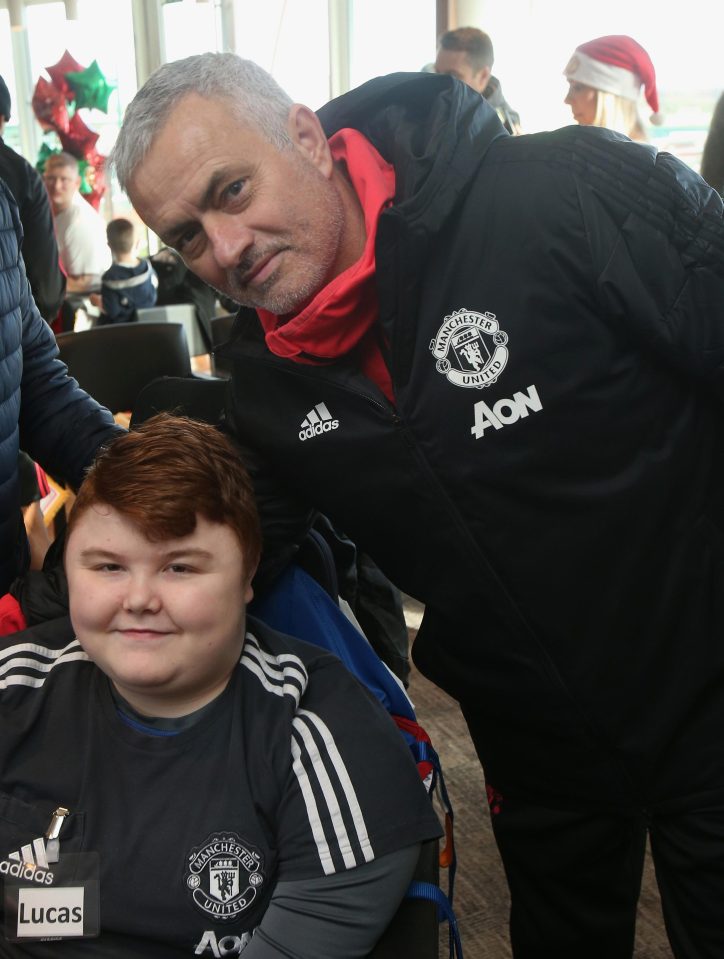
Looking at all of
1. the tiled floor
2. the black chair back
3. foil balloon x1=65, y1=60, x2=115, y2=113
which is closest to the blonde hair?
the tiled floor

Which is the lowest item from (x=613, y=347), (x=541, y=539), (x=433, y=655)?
(x=433, y=655)

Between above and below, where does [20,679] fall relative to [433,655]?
above

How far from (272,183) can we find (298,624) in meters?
0.60

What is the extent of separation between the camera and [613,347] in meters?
1.24

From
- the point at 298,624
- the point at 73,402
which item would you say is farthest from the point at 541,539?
the point at 73,402

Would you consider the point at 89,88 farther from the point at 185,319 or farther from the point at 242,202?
the point at 242,202

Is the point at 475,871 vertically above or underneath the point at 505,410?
underneath

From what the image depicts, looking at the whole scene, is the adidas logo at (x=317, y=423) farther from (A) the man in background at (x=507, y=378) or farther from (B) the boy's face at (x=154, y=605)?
(B) the boy's face at (x=154, y=605)

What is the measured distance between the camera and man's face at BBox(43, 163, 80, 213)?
6711mm

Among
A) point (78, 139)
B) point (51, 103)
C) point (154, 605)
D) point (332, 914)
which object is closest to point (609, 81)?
point (154, 605)

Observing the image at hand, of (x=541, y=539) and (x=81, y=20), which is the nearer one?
(x=541, y=539)

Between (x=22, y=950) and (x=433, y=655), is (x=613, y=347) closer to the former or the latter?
(x=433, y=655)

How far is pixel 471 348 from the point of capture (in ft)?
4.03

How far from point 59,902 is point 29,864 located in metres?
0.05
